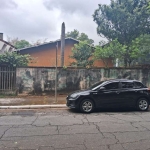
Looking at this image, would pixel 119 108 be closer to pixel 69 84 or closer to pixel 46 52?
pixel 69 84

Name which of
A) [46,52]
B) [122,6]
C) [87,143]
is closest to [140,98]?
[87,143]

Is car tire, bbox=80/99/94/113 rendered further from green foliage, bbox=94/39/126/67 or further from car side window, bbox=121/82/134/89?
green foliage, bbox=94/39/126/67

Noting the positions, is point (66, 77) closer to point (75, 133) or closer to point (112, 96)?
point (112, 96)

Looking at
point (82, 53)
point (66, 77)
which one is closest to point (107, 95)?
point (66, 77)

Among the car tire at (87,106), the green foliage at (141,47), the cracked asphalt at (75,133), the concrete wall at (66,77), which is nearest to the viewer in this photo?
the cracked asphalt at (75,133)

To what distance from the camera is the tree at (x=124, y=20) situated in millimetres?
17734

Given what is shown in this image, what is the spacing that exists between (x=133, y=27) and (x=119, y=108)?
9.60 metres

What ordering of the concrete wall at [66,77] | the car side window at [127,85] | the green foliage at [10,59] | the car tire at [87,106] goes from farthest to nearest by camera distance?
the concrete wall at [66,77], the green foliage at [10,59], the car side window at [127,85], the car tire at [87,106]

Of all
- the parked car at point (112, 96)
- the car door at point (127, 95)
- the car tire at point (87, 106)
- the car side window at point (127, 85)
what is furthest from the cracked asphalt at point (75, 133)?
the car side window at point (127, 85)

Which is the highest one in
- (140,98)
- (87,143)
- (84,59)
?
(84,59)

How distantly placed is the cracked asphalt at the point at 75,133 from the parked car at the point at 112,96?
1.26 metres

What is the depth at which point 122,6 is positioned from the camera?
18.1 meters

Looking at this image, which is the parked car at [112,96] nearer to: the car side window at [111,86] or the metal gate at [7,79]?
the car side window at [111,86]

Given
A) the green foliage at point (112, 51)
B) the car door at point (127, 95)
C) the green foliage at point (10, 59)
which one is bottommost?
the car door at point (127, 95)
